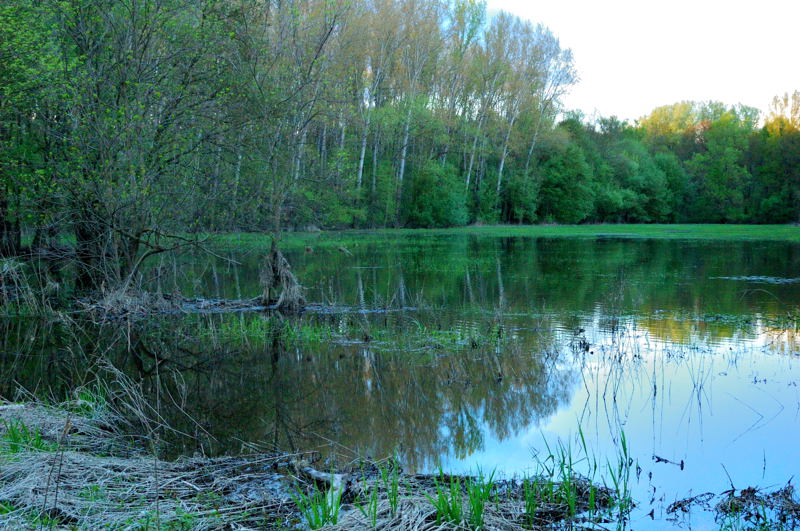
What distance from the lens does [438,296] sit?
54.5 feet

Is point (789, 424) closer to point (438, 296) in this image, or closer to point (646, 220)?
point (438, 296)

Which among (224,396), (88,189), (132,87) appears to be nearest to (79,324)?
(88,189)

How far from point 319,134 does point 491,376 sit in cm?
3664

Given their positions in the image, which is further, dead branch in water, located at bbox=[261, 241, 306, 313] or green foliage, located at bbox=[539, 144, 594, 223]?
green foliage, located at bbox=[539, 144, 594, 223]

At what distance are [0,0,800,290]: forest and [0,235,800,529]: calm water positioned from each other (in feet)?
9.79

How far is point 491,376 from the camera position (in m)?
8.83

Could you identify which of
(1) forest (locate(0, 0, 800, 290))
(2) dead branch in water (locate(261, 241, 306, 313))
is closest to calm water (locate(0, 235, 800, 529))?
(2) dead branch in water (locate(261, 241, 306, 313))

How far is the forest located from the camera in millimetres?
13492

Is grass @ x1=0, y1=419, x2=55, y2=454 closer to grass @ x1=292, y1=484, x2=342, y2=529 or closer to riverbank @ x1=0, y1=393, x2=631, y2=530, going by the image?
riverbank @ x1=0, y1=393, x2=631, y2=530

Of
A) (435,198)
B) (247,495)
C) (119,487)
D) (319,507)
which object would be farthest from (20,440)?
(435,198)

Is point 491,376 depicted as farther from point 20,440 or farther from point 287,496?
point 20,440

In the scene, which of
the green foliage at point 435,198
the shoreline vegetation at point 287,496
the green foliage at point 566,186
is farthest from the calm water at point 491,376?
the green foliage at point 566,186

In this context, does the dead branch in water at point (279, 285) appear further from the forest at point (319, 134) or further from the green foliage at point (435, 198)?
the green foliage at point (435, 198)

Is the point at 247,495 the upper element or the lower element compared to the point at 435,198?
Answer: lower
